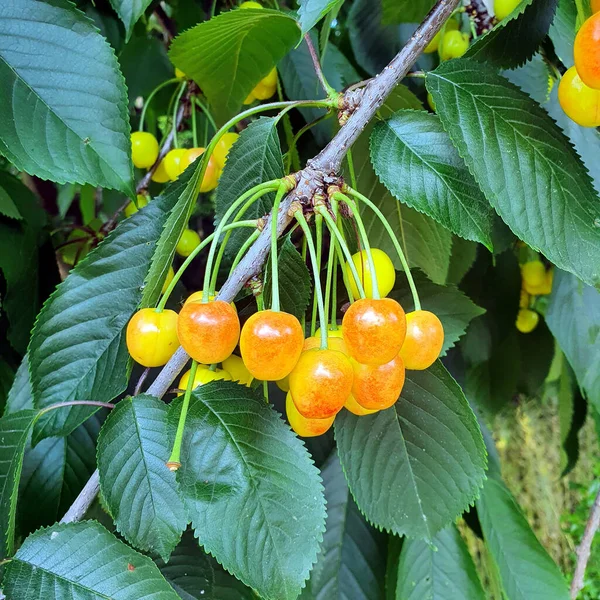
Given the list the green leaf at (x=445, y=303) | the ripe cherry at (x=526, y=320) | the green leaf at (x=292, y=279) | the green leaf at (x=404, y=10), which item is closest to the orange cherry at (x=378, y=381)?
the green leaf at (x=292, y=279)

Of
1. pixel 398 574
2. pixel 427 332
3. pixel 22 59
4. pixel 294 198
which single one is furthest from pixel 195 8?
pixel 398 574

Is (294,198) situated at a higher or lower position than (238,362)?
higher

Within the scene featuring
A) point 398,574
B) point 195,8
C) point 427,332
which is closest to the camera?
point 427,332

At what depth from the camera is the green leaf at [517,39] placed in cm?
51

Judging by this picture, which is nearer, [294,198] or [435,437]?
[294,198]

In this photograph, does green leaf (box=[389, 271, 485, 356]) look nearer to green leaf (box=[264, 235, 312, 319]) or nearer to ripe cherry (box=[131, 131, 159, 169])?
green leaf (box=[264, 235, 312, 319])

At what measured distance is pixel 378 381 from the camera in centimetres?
40

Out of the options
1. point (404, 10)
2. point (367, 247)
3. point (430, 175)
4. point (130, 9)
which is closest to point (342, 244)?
point (367, 247)

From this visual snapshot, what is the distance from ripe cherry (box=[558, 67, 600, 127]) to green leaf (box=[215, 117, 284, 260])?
250mm

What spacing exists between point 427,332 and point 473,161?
0.14 meters

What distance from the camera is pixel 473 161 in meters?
0.44

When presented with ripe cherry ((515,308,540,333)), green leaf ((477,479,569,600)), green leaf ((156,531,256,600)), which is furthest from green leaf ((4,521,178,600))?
ripe cherry ((515,308,540,333))

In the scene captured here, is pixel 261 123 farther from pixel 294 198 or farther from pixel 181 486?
pixel 181 486

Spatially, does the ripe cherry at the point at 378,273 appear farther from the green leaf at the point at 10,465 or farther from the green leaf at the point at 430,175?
the green leaf at the point at 10,465
